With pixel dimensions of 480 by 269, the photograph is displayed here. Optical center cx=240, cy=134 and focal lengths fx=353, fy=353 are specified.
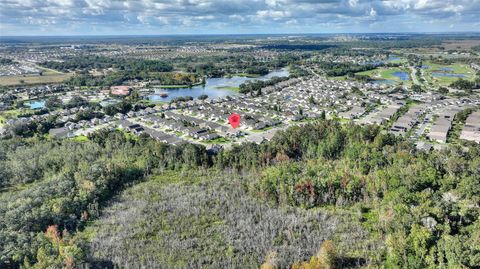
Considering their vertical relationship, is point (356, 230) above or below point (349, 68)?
below

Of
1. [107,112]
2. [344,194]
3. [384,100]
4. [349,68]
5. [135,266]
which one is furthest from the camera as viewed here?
[349,68]

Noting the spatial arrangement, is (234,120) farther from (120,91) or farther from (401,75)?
(401,75)

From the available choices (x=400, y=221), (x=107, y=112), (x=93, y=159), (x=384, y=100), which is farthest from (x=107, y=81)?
(x=400, y=221)

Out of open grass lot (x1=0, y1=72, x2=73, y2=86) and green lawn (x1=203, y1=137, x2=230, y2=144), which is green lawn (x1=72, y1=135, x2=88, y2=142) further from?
open grass lot (x1=0, y1=72, x2=73, y2=86)

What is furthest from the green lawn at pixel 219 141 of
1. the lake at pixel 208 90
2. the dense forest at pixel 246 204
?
the lake at pixel 208 90

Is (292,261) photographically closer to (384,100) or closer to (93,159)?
(93,159)

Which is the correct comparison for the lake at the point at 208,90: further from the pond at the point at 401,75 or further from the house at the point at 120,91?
the pond at the point at 401,75

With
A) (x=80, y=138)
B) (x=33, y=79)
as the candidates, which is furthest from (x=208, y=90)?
(x=33, y=79)

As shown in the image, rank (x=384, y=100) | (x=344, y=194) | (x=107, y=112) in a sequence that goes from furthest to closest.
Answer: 1. (x=384, y=100)
2. (x=107, y=112)
3. (x=344, y=194)
